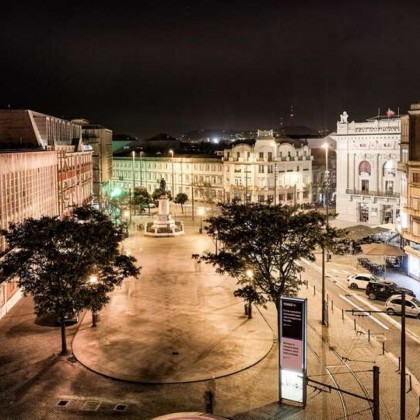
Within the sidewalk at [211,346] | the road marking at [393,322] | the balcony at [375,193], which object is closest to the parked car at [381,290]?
the road marking at [393,322]

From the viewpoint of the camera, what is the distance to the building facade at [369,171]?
76188 millimetres

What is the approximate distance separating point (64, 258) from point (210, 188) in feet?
271

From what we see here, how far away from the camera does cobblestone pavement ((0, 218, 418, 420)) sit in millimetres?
22156

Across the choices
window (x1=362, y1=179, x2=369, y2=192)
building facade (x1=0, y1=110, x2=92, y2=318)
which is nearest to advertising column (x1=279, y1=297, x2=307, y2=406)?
building facade (x1=0, y1=110, x2=92, y2=318)

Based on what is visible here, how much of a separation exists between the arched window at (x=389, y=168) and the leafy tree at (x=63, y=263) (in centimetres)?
5412

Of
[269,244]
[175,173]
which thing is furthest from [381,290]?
[175,173]

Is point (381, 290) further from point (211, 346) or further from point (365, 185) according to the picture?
point (365, 185)

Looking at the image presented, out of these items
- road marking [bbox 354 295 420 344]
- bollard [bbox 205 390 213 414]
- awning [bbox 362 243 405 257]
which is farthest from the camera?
awning [bbox 362 243 405 257]

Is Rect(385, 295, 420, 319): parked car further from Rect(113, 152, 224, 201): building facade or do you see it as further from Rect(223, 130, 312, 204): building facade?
Rect(113, 152, 224, 201): building facade

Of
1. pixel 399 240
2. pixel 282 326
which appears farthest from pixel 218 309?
pixel 399 240

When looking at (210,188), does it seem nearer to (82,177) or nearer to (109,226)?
(82,177)

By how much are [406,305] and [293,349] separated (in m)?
15.6

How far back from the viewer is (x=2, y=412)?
22312mm

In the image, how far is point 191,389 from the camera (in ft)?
79.3
